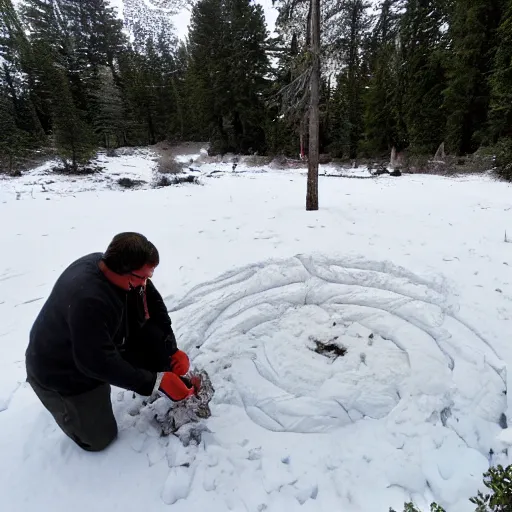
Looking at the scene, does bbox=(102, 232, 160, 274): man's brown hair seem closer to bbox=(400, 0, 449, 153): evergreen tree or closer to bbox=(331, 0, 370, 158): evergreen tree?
bbox=(400, 0, 449, 153): evergreen tree

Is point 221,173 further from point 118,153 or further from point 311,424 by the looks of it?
point 311,424

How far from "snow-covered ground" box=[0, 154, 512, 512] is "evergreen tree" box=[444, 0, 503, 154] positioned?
12.4 meters

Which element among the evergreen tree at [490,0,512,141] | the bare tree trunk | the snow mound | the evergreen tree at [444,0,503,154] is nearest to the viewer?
the snow mound

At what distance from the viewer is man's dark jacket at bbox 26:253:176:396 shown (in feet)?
5.93

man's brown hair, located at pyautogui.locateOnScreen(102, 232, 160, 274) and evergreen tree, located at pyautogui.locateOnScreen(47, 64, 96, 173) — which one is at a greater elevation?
evergreen tree, located at pyautogui.locateOnScreen(47, 64, 96, 173)

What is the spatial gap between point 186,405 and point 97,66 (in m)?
37.9

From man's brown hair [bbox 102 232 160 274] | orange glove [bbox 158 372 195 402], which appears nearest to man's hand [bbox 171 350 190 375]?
orange glove [bbox 158 372 195 402]

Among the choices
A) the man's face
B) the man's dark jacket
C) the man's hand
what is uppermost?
the man's face

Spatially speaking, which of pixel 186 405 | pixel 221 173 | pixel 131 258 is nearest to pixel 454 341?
pixel 186 405

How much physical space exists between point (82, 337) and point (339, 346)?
8.08ft

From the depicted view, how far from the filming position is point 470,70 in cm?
1505

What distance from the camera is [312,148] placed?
7715 mm

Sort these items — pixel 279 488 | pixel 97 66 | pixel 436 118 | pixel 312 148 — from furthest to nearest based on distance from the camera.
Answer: pixel 97 66, pixel 436 118, pixel 312 148, pixel 279 488

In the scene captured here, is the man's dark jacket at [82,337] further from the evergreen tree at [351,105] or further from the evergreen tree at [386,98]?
the evergreen tree at [351,105]
